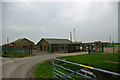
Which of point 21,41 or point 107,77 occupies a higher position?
point 21,41

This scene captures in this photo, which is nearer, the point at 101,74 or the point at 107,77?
the point at 107,77

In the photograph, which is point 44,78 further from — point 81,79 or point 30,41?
point 30,41

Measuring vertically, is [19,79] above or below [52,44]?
below

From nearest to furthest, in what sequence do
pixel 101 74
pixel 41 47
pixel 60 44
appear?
pixel 101 74 → pixel 60 44 → pixel 41 47

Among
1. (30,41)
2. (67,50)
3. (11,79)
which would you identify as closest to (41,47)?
(30,41)

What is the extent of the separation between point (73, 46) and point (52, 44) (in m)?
6.53

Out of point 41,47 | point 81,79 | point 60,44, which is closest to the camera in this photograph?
point 81,79

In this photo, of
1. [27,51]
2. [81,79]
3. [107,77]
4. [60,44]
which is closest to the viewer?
[81,79]

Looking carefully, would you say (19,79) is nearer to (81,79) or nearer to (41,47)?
(81,79)

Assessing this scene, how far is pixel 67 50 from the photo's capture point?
2719cm

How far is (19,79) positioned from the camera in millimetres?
5898

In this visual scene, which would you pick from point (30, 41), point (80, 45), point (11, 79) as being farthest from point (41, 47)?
point (11, 79)

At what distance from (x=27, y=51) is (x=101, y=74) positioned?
2002 centimetres

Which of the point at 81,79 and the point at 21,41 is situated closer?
the point at 81,79
